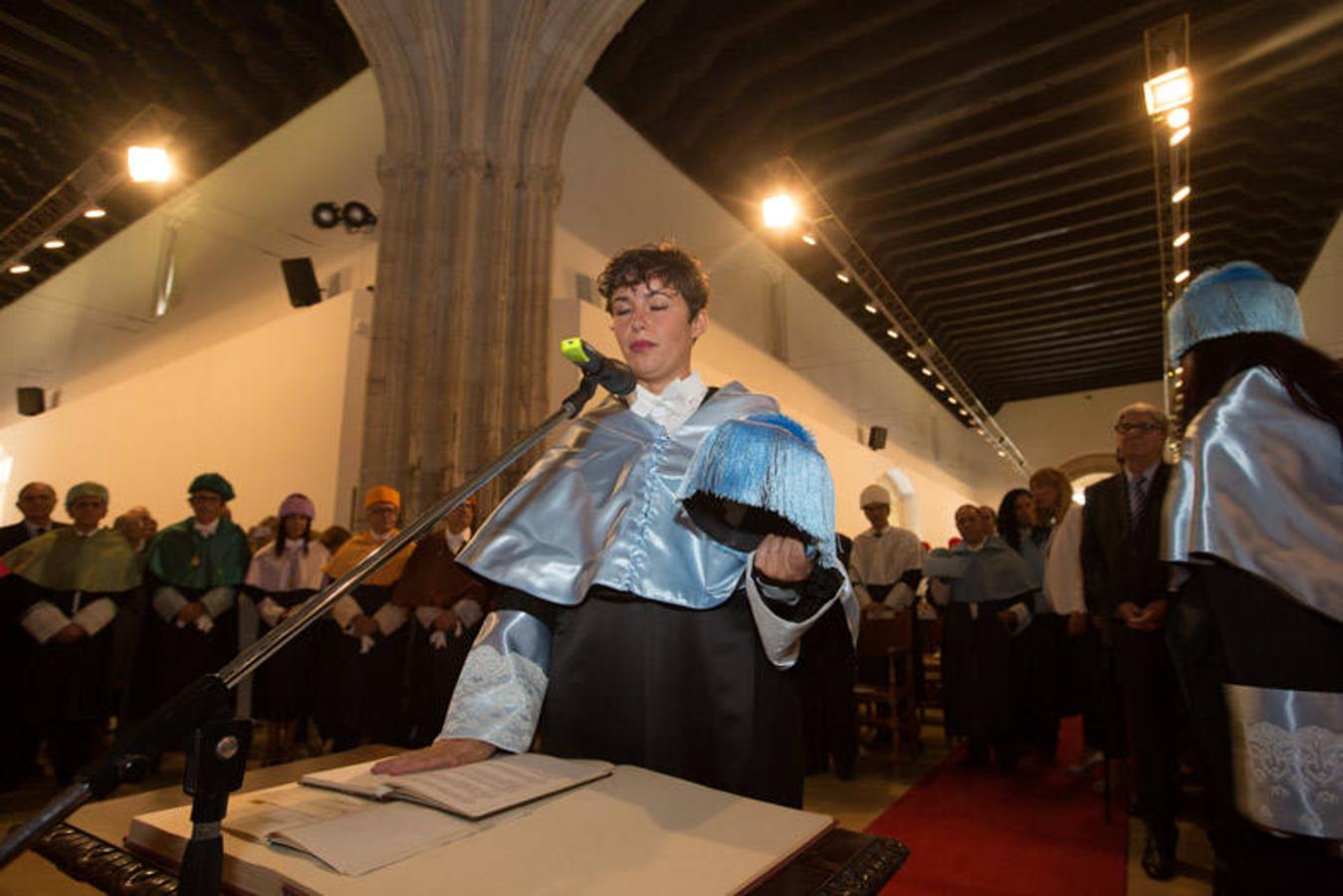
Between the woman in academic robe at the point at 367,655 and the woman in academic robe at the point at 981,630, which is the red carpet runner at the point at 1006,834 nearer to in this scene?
the woman in academic robe at the point at 981,630

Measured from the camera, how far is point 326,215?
6676 mm

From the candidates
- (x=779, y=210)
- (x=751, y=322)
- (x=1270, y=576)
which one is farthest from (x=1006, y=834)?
(x=751, y=322)

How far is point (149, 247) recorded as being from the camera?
9.17 m

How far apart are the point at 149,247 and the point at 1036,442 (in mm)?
18203

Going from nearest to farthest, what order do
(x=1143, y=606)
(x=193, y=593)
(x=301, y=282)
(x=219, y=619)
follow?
(x=1143, y=606), (x=193, y=593), (x=219, y=619), (x=301, y=282)

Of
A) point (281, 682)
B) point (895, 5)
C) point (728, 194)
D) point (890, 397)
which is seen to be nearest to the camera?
point (281, 682)

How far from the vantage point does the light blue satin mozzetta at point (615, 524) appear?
123 centimetres

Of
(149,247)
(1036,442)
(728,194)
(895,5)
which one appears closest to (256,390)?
(149,247)

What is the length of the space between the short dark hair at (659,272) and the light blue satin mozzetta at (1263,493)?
1.08 metres

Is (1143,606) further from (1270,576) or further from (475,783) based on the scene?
(475,783)

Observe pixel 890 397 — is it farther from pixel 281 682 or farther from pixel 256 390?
pixel 281 682

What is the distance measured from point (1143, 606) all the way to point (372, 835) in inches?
114

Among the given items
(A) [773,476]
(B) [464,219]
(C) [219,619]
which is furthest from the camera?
(B) [464,219]

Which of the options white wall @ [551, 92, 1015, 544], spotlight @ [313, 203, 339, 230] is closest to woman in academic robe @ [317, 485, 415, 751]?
white wall @ [551, 92, 1015, 544]
